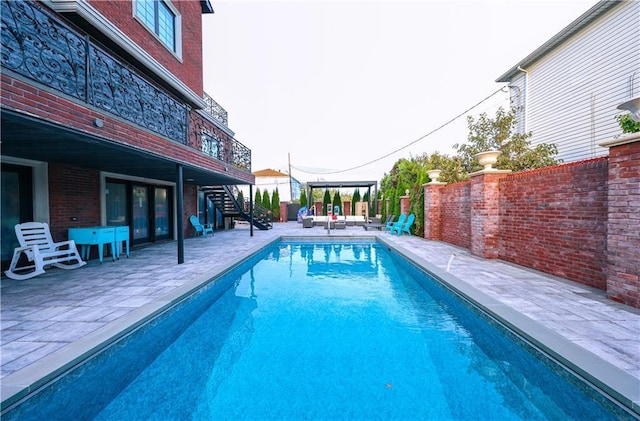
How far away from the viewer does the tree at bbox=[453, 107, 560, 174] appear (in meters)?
10.3

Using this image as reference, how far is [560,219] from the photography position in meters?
4.99

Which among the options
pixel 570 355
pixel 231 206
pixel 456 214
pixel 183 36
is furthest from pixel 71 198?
pixel 456 214

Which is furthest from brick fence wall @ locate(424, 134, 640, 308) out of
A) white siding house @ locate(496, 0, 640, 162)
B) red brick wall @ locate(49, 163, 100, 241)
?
red brick wall @ locate(49, 163, 100, 241)

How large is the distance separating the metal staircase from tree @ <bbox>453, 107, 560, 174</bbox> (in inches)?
422

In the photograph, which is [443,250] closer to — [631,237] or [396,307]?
[396,307]

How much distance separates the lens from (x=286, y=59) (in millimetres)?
16031

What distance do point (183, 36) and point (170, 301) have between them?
10648mm

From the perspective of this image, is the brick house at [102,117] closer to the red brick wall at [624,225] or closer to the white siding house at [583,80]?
the red brick wall at [624,225]

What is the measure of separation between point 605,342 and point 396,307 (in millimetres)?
2566

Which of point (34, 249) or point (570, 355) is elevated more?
point (34, 249)

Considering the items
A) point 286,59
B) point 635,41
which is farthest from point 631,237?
point 286,59

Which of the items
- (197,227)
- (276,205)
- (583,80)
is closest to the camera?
(583,80)

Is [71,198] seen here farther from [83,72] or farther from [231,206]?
[231,206]

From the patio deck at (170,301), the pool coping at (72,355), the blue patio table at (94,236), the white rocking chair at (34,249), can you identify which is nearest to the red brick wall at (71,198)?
the blue patio table at (94,236)
